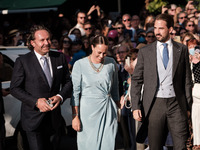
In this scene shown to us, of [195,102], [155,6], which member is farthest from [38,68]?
[155,6]

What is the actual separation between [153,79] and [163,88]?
180 millimetres

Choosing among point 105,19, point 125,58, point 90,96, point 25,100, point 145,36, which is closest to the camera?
point 25,100

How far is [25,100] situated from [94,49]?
→ 1201 millimetres

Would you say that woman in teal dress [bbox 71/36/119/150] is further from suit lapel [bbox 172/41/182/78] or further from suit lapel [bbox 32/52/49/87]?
suit lapel [bbox 172/41/182/78]

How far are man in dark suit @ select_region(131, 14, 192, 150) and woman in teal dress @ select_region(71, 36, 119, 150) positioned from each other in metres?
0.42

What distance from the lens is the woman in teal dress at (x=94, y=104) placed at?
5.90 m

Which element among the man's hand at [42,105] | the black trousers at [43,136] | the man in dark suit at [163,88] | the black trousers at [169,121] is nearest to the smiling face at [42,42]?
the man's hand at [42,105]

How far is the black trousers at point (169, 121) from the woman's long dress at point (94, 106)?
1.97ft

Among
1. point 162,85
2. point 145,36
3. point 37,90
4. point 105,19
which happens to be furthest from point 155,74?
point 105,19

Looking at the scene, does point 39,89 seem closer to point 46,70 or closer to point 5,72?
point 46,70

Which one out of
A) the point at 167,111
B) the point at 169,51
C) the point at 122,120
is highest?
the point at 169,51

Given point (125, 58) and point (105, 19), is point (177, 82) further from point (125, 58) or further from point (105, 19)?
point (105, 19)

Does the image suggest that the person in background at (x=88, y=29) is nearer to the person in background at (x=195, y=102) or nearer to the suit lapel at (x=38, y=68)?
the person in background at (x=195, y=102)

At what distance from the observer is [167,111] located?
223 inches
